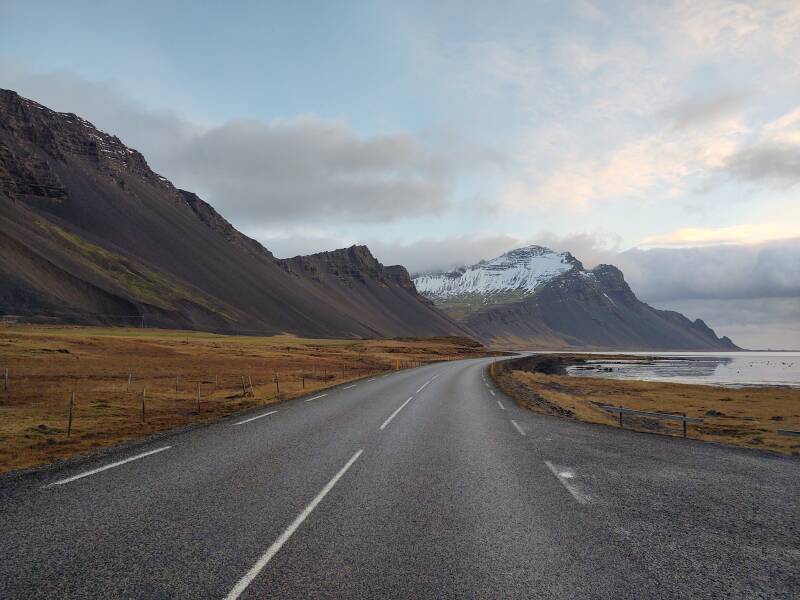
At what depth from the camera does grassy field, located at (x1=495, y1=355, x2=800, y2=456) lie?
75.2 feet

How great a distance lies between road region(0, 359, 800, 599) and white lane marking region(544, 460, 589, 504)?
0.12 feet

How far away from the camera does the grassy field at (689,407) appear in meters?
22.9

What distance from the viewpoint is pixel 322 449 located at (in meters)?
11.8

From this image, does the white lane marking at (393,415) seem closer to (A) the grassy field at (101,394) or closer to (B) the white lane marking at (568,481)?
(B) the white lane marking at (568,481)

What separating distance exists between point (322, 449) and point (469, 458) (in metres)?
3.45

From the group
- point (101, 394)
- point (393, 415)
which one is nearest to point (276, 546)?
point (393, 415)

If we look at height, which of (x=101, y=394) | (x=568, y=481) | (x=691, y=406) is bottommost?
(x=691, y=406)

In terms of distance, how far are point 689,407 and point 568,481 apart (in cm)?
3465

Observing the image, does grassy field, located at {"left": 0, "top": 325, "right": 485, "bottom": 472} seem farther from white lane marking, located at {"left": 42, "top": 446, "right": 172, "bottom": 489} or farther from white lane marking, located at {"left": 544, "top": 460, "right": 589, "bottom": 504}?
A: white lane marking, located at {"left": 544, "top": 460, "right": 589, "bottom": 504}

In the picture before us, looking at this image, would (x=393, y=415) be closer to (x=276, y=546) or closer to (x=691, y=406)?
(x=276, y=546)

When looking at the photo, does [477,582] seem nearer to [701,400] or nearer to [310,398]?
[310,398]

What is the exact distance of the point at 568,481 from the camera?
929 centimetres

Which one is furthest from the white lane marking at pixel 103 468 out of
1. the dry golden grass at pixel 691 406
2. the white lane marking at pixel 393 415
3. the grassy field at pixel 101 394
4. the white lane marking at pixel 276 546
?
→ the dry golden grass at pixel 691 406

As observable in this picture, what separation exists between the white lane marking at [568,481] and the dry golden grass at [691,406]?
1151cm
